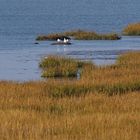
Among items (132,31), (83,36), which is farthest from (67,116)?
(132,31)

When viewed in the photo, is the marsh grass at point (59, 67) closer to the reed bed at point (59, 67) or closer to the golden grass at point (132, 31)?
the reed bed at point (59, 67)

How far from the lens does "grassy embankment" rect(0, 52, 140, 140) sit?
1364 cm

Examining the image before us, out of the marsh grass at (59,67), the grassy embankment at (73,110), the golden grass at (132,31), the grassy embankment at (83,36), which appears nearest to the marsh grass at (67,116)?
the grassy embankment at (73,110)

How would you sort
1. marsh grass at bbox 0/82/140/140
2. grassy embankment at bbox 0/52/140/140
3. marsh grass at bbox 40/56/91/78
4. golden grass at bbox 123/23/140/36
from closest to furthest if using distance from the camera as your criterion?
1. marsh grass at bbox 0/82/140/140
2. grassy embankment at bbox 0/52/140/140
3. marsh grass at bbox 40/56/91/78
4. golden grass at bbox 123/23/140/36

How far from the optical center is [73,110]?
16797 millimetres

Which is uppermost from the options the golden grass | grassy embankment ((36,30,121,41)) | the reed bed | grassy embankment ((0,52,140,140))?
grassy embankment ((0,52,140,140))

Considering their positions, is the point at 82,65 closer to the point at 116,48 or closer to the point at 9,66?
the point at 9,66

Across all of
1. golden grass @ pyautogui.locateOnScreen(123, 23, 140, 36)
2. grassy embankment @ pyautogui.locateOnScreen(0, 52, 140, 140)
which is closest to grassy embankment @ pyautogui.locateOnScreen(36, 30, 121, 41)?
golden grass @ pyautogui.locateOnScreen(123, 23, 140, 36)

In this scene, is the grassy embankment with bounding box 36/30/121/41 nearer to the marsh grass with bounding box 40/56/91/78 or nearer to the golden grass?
the golden grass

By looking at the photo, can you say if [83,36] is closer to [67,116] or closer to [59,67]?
[59,67]

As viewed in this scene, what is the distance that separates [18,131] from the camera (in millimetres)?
13797

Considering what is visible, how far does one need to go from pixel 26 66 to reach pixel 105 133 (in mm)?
22323

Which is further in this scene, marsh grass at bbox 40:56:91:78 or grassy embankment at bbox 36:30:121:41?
grassy embankment at bbox 36:30:121:41

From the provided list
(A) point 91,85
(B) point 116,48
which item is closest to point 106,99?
(A) point 91,85
